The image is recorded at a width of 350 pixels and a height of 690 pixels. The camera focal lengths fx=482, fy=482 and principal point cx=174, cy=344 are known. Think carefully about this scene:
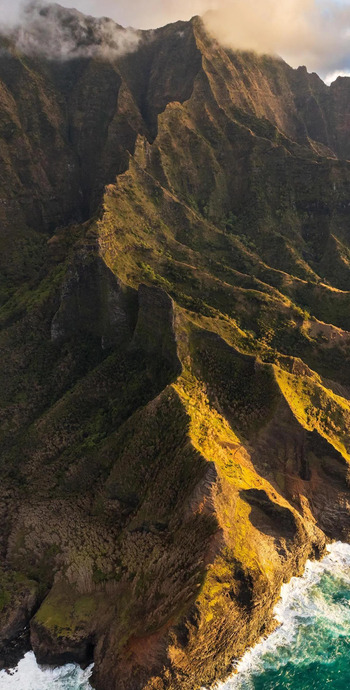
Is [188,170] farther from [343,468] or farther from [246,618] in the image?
[246,618]

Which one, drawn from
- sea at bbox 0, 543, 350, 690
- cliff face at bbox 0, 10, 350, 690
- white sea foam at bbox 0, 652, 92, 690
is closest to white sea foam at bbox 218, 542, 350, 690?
sea at bbox 0, 543, 350, 690

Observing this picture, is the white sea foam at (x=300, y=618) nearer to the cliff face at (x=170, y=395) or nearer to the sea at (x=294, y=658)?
the sea at (x=294, y=658)

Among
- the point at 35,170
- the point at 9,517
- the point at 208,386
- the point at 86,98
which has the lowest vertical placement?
the point at 9,517

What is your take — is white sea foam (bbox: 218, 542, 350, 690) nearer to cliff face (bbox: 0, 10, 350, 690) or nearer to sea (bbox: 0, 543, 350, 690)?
sea (bbox: 0, 543, 350, 690)

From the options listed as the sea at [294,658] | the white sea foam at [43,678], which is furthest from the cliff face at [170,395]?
the sea at [294,658]

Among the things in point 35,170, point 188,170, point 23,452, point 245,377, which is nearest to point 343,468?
point 245,377

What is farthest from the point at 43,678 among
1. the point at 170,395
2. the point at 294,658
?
→ the point at 170,395
